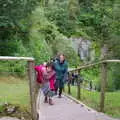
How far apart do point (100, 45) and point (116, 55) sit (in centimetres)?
1459

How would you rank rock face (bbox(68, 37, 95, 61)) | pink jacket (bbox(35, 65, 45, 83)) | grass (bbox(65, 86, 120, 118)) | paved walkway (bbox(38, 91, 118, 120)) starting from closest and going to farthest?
1. paved walkway (bbox(38, 91, 118, 120))
2. grass (bbox(65, 86, 120, 118))
3. pink jacket (bbox(35, 65, 45, 83))
4. rock face (bbox(68, 37, 95, 61))

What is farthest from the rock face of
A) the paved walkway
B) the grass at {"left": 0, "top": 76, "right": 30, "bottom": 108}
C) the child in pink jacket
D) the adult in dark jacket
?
the grass at {"left": 0, "top": 76, "right": 30, "bottom": 108}

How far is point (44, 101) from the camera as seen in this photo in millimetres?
11578

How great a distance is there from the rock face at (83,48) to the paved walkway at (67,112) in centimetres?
2120

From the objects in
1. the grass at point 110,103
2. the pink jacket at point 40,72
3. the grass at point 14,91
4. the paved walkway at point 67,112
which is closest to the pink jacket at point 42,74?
the pink jacket at point 40,72

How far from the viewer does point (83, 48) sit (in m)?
32.8

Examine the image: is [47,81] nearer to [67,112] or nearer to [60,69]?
[60,69]

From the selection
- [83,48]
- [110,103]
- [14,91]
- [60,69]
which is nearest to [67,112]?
[110,103]

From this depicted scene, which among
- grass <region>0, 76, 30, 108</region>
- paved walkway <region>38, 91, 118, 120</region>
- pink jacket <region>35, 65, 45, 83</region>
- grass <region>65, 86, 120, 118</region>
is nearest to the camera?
grass <region>0, 76, 30, 108</region>

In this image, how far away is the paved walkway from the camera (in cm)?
873

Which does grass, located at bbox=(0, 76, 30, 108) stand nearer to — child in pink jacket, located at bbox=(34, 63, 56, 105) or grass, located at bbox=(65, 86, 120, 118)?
grass, located at bbox=(65, 86, 120, 118)

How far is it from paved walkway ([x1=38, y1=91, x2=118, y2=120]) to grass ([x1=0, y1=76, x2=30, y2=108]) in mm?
570

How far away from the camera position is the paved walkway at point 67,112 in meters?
8.73

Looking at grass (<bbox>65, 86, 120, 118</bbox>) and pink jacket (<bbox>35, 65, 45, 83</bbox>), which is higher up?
pink jacket (<bbox>35, 65, 45, 83</bbox>)
